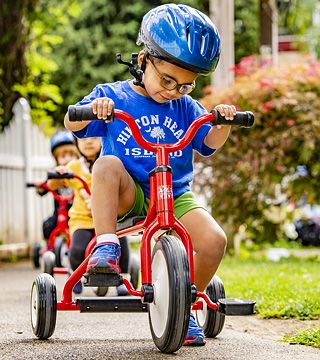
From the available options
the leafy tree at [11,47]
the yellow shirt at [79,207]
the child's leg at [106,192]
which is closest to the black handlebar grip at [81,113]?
the child's leg at [106,192]

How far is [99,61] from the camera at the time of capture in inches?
824

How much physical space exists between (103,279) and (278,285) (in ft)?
9.22

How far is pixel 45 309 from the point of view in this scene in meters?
4.37

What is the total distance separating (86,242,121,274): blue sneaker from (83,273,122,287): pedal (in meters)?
0.02

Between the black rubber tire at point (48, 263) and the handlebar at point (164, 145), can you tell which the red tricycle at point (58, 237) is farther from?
the handlebar at point (164, 145)

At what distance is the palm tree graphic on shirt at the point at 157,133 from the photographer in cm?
427

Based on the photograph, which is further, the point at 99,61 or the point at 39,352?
the point at 99,61

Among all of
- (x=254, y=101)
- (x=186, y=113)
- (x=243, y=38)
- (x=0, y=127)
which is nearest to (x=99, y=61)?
(x=243, y=38)

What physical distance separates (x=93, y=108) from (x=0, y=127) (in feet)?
23.2

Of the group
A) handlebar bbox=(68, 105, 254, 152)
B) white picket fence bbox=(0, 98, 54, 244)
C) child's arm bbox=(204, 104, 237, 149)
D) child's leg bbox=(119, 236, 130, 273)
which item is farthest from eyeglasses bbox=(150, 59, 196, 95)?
white picket fence bbox=(0, 98, 54, 244)

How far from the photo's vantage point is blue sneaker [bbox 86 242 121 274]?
3924mm

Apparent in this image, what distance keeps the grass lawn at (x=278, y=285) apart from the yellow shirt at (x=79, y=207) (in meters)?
1.09

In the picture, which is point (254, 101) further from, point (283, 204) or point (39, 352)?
point (39, 352)

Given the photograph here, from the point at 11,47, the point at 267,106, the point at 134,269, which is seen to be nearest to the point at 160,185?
the point at 134,269
